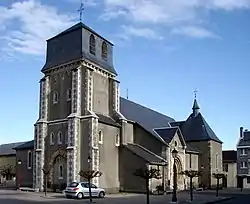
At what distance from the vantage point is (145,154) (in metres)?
44.8

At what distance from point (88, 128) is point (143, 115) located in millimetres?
16194

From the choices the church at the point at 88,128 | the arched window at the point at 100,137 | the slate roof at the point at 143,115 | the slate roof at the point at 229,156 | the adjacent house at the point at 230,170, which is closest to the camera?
the church at the point at 88,128

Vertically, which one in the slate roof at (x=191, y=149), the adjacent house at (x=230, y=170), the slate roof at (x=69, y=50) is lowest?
the adjacent house at (x=230, y=170)

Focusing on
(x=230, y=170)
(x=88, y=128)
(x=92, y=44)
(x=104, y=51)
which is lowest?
(x=230, y=170)

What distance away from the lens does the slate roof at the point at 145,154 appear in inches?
1700

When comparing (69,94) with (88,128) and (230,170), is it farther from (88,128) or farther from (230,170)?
(230,170)

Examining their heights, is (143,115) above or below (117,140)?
above

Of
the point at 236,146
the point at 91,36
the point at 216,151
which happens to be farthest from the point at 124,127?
the point at 236,146

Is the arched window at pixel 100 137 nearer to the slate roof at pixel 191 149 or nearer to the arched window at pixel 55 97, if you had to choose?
the arched window at pixel 55 97

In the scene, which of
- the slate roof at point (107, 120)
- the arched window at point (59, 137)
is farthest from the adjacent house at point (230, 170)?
the arched window at point (59, 137)

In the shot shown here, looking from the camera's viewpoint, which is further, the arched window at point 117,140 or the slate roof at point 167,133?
the slate roof at point 167,133

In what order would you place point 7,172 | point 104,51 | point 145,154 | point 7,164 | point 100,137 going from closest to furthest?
point 100,137
point 145,154
point 104,51
point 7,172
point 7,164

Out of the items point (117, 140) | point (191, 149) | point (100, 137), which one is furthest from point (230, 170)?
point (100, 137)

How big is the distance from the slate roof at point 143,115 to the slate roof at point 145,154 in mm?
2381
